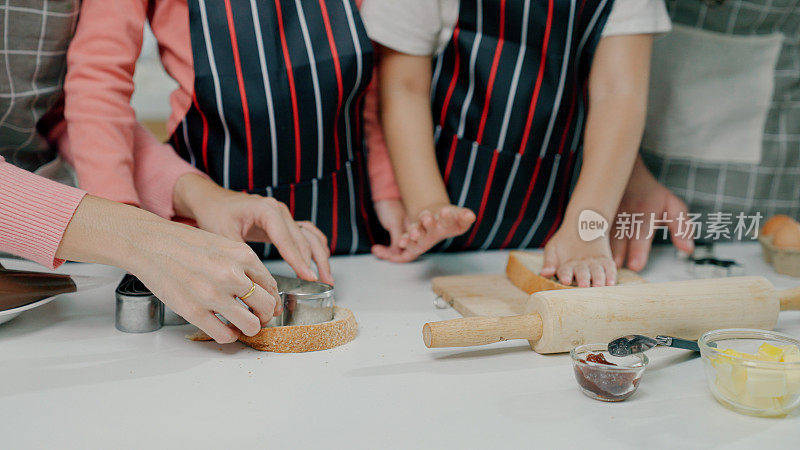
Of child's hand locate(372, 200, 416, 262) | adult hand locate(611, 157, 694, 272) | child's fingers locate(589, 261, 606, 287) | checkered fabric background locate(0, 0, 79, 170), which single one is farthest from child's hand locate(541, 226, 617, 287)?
checkered fabric background locate(0, 0, 79, 170)

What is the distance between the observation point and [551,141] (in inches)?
42.3

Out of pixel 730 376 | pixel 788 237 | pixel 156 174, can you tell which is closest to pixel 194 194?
pixel 156 174

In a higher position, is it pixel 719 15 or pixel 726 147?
pixel 719 15

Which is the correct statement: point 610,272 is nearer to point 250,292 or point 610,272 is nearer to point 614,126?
point 614,126

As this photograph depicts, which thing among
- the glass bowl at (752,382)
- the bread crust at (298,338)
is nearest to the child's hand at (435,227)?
the bread crust at (298,338)

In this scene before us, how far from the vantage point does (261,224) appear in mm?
796

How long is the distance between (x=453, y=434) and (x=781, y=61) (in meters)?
1.04

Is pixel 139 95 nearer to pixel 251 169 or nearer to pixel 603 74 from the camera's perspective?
pixel 251 169

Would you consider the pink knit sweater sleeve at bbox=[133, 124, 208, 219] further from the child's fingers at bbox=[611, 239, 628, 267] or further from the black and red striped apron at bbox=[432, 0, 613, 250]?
the child's fingers at bbox=[611, 239, 628, 267]

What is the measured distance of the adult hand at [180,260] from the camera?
61 centimetres

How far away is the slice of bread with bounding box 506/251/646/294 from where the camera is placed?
0.83 m

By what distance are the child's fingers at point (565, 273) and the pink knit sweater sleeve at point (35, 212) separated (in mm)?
543

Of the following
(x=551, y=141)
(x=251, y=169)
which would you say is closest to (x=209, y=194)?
(x=251, y=169)

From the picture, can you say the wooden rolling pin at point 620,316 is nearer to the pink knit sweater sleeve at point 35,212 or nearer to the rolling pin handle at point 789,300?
the rolling pin handle at point 789,300
